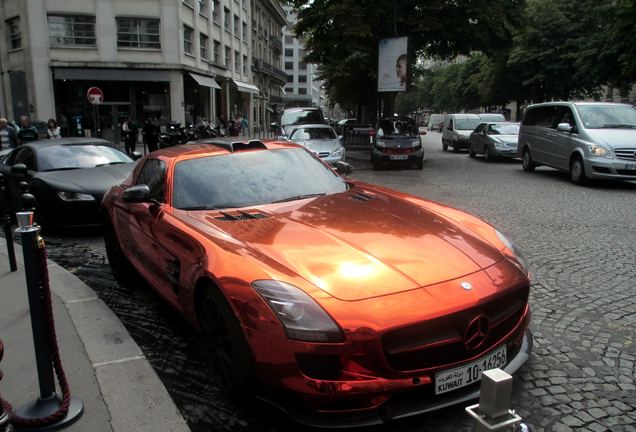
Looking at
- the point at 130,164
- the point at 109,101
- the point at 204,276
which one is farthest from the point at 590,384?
the point at 109,101

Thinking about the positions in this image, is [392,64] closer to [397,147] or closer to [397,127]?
[397,127]

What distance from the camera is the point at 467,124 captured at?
79.3 feet

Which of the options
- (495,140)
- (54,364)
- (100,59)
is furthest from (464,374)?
(100,59)

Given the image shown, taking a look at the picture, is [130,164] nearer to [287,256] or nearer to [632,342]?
[287,256]

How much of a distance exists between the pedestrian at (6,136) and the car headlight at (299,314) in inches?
502

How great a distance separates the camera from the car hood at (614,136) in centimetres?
1087

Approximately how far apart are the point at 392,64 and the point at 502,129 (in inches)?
184

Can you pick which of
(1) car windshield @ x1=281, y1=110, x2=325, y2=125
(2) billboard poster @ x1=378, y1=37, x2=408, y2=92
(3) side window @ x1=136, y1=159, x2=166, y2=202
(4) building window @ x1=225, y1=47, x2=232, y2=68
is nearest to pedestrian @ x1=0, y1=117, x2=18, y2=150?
(1) car windshield @ x1=281, y1=110, x2=325, y2=125

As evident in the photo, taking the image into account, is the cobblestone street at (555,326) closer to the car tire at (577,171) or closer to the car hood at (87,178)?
the car hood at (87,178)

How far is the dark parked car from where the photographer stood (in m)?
16.1

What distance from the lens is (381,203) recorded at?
4.02 m

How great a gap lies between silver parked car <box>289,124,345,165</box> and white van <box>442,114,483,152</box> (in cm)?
932

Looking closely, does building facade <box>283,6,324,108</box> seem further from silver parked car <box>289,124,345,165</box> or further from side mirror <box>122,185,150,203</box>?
side mirror <box>122,185,150,203</box>

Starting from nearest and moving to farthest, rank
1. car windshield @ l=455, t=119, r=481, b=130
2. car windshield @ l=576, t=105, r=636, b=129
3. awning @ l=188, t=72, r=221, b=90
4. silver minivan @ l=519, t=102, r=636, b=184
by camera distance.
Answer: silver minivan @ l=519, t=102, r=636, b=184 < car windshield @ l=576, t=105, r=636, b=129 < car windshield @ l=455, t=119, r=481, b=130 < awning @ l=188, t=72, r=221, b=90
